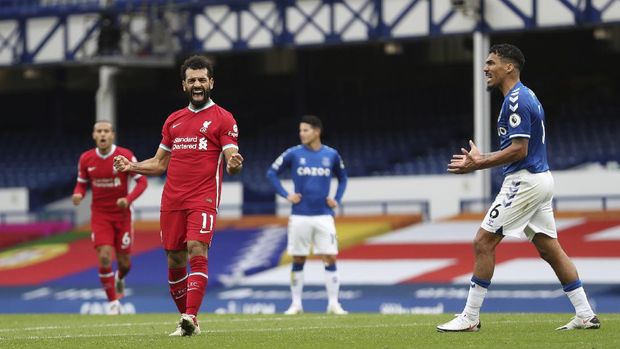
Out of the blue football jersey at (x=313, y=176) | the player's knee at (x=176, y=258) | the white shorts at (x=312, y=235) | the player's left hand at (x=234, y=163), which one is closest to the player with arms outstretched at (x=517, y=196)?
the player's left hand at (x=234, y=163)

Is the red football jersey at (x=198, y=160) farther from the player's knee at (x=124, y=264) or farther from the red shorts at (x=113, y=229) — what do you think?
the player's knee at (x=124, y=264)

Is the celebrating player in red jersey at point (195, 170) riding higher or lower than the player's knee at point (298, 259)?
higher

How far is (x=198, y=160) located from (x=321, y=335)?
5.89ft

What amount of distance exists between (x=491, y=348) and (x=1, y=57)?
2709cm

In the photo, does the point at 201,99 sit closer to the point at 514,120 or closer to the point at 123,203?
the point at 514,120

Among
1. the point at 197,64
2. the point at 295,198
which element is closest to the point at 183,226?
the point at 197,64

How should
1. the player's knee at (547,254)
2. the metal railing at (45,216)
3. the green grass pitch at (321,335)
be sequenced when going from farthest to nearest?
the metal railing at (45,216) < the player's knee at (547,254) < the green grass pitch at (321,335)

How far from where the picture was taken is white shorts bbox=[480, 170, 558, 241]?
38.0 ft

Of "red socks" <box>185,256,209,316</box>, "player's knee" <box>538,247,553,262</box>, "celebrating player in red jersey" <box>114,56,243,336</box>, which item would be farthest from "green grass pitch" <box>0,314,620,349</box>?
"celebrating player in red jersey" <box>114,56,243,336</box>

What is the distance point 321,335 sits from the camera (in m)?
12.0

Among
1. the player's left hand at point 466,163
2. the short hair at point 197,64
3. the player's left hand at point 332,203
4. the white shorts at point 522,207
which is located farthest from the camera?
the player's left hand at point 332,203

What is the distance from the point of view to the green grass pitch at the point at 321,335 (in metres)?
10.8

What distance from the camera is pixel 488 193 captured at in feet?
99.2

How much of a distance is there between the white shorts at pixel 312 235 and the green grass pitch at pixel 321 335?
12.2 feet
